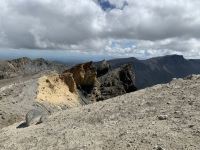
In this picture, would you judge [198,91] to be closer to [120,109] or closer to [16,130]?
[120,109]

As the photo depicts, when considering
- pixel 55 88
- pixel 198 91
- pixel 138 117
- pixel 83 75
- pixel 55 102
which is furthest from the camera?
pixel 83 75

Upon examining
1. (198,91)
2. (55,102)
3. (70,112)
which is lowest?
(55,102)

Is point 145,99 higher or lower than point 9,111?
higher

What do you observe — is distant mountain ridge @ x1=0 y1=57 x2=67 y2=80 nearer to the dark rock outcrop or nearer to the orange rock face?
the dark rock outcrop

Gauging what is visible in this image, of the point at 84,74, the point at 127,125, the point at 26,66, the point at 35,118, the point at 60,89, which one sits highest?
the point at 127,125

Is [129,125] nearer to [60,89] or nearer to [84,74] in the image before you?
[60,89]

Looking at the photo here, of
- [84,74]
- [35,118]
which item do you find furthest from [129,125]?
[84,74]

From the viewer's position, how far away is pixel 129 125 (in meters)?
17.8

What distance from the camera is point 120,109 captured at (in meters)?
20.5

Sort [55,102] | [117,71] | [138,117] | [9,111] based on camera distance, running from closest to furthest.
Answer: [138,117], [9,111], [55,102], [117,71]

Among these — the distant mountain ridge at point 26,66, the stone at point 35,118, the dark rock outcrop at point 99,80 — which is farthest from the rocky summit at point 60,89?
the distant mountain ridge at point 26,66

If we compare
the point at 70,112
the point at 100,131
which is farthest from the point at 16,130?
the point at 100,131

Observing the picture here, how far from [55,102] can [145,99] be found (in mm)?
20393

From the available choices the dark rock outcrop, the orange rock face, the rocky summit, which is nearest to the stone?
the rocky summit
